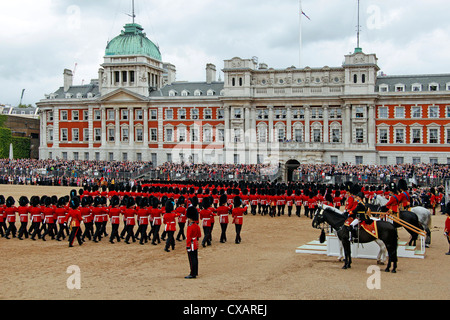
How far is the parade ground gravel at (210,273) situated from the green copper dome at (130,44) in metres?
46.5

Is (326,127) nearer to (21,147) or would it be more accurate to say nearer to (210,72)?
(210,72)

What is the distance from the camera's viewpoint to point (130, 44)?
6350cm

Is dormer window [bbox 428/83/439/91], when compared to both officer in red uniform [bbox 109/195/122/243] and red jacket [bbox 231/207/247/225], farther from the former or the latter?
officer in red uniform [bbox 109/195/122/243]

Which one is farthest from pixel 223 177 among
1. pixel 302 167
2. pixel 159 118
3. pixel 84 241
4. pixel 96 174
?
pixel 84 241

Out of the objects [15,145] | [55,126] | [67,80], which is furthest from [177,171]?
[15,145]

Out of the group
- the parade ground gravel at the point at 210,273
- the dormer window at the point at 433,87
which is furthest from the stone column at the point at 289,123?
the parade ground gravel at the point at 210,273

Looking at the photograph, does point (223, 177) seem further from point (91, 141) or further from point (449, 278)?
point (449, 278)

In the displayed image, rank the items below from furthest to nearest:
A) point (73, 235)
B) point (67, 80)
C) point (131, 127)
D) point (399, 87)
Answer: point (67, 80)
point (131, 127)
point (399, 87)
point (73, 235)

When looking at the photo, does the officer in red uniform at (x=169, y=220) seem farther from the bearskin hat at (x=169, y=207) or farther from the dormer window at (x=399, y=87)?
the dormer window at (x=399, y=87)

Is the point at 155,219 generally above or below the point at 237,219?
above

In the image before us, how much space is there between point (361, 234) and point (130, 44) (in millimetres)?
53432

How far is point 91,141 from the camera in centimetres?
6494

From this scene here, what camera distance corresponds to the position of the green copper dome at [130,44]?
6338cm

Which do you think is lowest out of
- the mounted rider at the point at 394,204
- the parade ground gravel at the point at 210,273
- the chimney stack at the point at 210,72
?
the parade ground gravel at the point at 210,273
